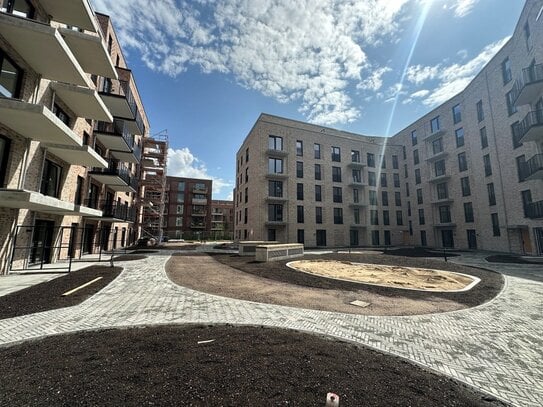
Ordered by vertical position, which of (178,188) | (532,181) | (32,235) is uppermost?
(178,188)

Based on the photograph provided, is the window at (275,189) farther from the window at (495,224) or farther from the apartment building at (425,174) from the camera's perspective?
the window at (495,224)

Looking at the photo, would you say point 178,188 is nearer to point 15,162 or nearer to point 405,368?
point 15,162

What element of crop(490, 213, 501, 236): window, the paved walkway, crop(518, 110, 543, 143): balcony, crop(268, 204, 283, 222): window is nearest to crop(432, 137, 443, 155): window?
crop(490, 213, 501, 236): window

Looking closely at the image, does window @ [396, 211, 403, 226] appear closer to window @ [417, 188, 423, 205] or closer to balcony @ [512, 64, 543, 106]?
window @ [417, 188, 423, 205]

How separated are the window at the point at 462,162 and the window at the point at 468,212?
4.75m

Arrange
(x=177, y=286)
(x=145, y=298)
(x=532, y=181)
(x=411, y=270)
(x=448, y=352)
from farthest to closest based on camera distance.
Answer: (x=532, y=181) → (x=411, y=270) → (x=177, y=286) → (x=145, y=298) → (x=448, y=352)

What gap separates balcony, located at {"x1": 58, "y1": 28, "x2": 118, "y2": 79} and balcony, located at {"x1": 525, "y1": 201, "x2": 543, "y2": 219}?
3273 centimetres

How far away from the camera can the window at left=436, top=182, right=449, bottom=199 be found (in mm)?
34000

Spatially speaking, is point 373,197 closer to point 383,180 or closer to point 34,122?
point 383,180

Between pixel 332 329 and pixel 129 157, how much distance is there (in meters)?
24.3

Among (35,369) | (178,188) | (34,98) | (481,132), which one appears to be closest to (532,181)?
(481,132)

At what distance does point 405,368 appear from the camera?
3727 mm

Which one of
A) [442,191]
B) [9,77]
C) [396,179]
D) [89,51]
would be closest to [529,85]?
[442,191]

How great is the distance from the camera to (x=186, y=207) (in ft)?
207
